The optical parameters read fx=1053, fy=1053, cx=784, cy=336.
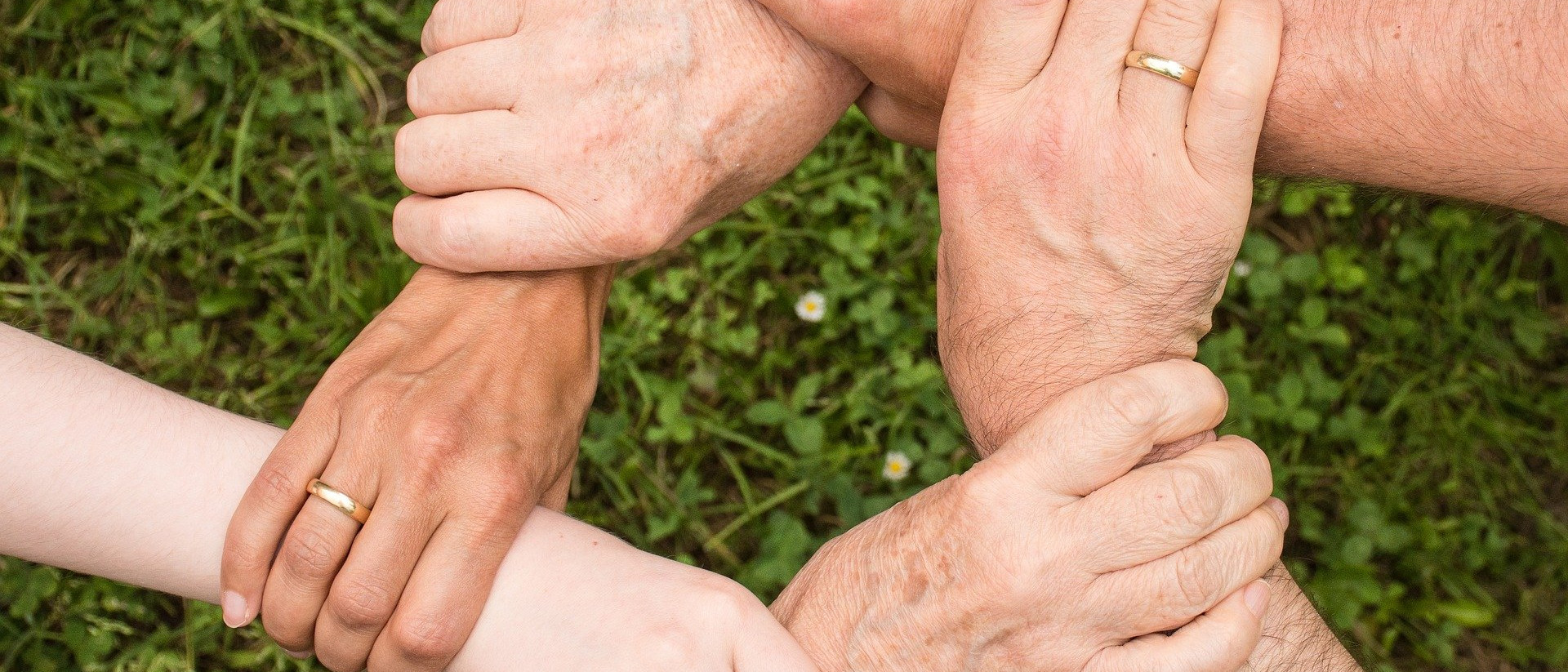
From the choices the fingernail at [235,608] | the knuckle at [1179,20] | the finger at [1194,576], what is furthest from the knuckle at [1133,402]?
the fingernail at [235,608]

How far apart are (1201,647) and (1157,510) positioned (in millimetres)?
238

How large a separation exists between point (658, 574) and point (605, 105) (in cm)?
93

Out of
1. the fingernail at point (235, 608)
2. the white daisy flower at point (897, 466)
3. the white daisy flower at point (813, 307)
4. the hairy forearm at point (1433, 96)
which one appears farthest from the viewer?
the white daisy flower at point (813, 307)

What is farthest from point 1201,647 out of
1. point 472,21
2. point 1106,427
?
point 472,21

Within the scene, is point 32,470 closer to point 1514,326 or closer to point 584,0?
point 584,0

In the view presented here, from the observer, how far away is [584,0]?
2168 mm

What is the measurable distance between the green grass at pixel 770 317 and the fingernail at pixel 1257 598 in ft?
3.92

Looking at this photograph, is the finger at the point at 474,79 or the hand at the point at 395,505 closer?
the hand at the point at 395,505

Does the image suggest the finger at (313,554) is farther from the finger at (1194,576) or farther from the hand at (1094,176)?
the finger at (1194,576)

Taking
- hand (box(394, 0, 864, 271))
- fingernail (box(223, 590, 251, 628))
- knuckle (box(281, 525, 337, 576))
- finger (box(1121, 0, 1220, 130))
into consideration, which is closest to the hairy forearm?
finger (box(1121, 0, 1220, 130))

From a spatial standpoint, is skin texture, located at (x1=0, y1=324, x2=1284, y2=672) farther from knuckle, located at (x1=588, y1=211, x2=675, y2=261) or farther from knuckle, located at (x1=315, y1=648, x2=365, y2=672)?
knuckle, located at (x1=588, y1=211, x2=675, y2=261)

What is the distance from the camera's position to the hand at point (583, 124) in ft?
6.89

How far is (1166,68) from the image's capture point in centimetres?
178

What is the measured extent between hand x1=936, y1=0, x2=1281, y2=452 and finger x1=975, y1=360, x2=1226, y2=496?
4.3 inches
